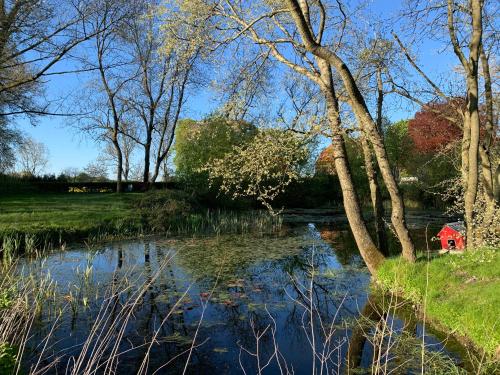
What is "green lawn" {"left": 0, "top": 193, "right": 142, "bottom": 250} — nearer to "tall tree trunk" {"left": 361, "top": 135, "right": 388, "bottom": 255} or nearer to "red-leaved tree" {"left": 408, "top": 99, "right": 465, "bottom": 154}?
"tall tree trunk" {"left": 361, "top": 135, "right": 388, "bottom": 255}

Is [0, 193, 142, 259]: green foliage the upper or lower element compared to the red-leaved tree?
lower

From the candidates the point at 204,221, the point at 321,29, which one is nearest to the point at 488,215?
the point at 321,29

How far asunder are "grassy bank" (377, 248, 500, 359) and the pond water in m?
0.37

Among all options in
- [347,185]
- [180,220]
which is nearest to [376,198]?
[347,185]

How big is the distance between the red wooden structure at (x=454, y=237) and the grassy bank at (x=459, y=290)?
7.05 feet

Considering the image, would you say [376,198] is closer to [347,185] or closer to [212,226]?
[347,185]

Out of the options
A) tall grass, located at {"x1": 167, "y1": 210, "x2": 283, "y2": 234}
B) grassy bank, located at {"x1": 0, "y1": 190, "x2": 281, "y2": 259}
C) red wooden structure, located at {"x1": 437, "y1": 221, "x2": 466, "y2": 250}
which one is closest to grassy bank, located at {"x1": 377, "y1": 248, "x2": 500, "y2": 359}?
Answer: red wooden structure, located at {"x1": 437, "y1": 221, "x2": 466, "y2": 250}

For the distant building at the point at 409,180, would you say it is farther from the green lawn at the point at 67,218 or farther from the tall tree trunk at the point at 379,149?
the tall tree trunk at the point at 379,149

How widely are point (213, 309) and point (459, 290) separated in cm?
429

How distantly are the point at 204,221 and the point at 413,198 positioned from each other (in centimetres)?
2059

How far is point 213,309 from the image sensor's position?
8398 millimetres

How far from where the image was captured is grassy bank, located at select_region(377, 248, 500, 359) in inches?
236

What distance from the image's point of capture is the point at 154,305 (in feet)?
27.7

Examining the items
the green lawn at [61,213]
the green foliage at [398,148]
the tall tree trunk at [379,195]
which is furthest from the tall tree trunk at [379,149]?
the green foliage at [398,148]
